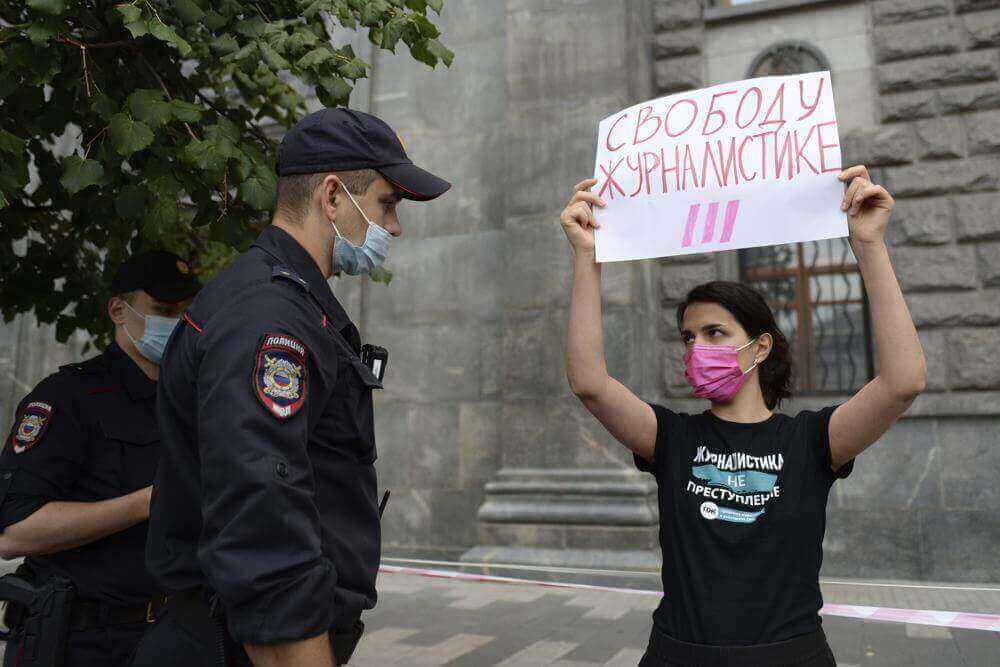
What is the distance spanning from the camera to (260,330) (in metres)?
1.54

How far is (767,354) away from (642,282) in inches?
211

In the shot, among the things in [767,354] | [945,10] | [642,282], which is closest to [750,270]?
[642,282]

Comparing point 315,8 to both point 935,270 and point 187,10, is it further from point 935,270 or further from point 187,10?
point 935,270

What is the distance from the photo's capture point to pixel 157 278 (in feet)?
9.92

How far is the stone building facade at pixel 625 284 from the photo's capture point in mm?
7113

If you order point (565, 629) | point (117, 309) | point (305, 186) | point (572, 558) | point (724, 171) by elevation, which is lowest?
point (565, 629)

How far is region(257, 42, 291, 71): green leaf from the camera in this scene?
9.54 ft

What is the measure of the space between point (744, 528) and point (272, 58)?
2176 millimetres

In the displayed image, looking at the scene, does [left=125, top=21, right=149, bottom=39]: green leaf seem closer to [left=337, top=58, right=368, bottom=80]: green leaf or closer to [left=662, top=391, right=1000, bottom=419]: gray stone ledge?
[left=337, top=58, right=368, bottom=80]: green leaf

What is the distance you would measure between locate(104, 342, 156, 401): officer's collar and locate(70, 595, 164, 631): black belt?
65 cm

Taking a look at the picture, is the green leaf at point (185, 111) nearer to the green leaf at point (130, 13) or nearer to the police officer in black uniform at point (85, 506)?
the green leaf at point (130, 13)

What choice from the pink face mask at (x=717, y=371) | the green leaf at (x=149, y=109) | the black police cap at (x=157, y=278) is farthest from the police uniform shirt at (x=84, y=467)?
the pink face mask at (x=717, y=371)

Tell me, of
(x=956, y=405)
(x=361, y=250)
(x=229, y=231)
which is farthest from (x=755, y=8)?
(x=361, y=250)

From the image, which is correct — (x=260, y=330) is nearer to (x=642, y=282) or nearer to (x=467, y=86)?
(x=642, y=282)
